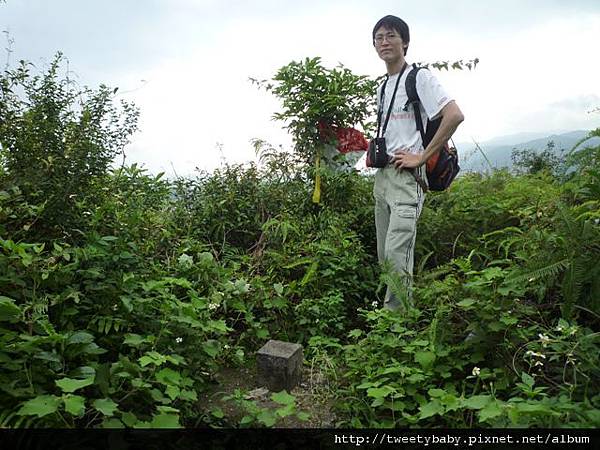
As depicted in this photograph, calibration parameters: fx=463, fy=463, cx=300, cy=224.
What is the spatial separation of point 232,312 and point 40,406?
2.06 metres

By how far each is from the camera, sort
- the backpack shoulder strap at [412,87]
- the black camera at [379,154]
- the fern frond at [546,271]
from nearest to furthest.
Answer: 1. the fern frond at [546,271]
2. the backpack shoulder strap at [412,87]
3. the black camera at [379,154]

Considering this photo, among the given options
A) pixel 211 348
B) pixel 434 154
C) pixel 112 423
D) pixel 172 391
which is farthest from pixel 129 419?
pixel 434 154

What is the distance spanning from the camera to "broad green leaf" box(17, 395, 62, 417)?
2.05 metres

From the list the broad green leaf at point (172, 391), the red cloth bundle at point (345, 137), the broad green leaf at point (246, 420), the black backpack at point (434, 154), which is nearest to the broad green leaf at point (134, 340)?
the broad green leaf at point (172, 391)

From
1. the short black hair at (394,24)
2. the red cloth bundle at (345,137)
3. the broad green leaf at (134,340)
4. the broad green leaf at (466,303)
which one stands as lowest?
the broad green leaf at (466,303)

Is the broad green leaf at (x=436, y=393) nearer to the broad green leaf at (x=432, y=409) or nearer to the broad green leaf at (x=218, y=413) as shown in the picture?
the broad green leaf at (x=432, y=409)

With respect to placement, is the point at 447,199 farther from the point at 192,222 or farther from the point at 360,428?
the point at 360,428

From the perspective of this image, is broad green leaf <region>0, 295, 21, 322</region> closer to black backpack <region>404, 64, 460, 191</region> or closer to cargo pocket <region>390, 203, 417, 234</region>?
cargo pocket <region>390, 203, 417, 234</region>

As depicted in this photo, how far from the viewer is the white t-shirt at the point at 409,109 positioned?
3.71 m

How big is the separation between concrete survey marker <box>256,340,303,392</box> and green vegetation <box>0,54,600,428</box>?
0.21 metres

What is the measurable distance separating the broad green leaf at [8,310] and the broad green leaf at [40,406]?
18.8 inches

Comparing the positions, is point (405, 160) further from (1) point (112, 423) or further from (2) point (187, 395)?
(1) point (112, 423)

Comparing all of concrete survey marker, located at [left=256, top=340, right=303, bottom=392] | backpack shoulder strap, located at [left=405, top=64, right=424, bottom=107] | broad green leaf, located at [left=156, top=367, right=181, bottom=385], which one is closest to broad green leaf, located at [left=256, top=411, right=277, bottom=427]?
broad green leaf, located at [left=156, top=367, right=181, bottom=385]

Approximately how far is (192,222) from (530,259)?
138 inches
